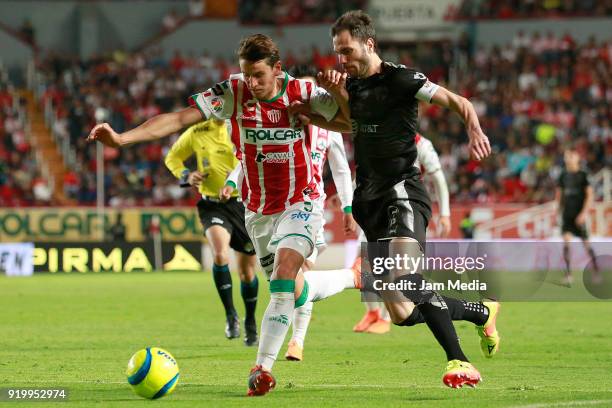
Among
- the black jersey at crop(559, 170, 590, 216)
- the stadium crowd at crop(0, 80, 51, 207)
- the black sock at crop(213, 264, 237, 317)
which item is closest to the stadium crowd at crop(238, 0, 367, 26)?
the stadium crowd at crop(0, 80, 51, 207)

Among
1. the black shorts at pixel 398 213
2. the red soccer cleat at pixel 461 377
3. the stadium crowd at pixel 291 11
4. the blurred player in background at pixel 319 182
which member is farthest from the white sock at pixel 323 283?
the stadium crowd at pixel 291 11

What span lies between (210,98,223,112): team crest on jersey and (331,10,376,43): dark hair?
955mm

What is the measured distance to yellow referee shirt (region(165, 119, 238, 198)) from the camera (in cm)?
1281

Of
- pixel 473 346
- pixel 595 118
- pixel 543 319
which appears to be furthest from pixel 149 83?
pixel 473 346

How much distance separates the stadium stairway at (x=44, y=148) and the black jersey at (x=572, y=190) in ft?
52.6

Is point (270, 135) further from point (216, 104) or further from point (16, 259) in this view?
→ point (16, 259)

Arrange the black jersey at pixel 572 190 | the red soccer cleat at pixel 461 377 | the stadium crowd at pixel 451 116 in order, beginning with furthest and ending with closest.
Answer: the stadium crowd at pixel 451 116
the black jersey at pixel 572 190
the red soccer cleat at pixel 461 377

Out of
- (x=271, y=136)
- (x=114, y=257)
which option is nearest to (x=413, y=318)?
(x=271, y=136)

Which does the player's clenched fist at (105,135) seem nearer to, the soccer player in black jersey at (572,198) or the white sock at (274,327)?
the white sock at (274,327)

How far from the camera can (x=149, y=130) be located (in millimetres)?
7961

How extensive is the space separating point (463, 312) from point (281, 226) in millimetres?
1517

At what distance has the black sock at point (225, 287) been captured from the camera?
1255 centimetres

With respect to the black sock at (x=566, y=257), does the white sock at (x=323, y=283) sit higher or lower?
higher

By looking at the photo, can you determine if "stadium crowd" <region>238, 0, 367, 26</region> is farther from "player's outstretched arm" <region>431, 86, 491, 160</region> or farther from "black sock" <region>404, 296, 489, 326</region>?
"player's outstretched arm" <region>431, 86, 491, 160</region>
